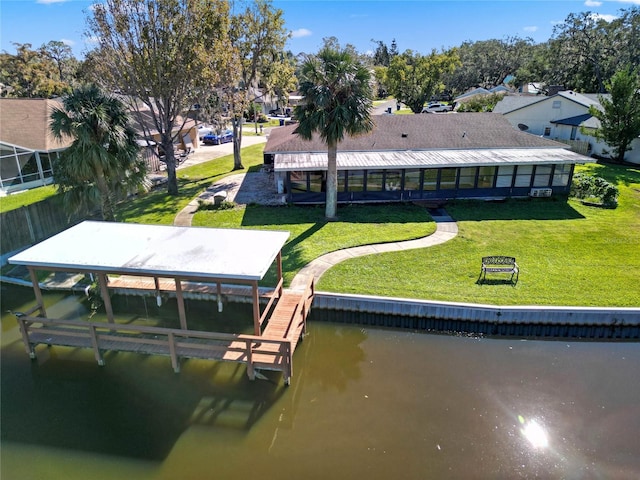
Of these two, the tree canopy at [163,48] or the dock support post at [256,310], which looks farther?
the tree canopy at [163,48]

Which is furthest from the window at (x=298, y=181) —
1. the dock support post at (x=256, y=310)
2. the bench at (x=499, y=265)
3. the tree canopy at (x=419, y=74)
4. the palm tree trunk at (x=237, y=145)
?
the tree canopy at (x=419, y=74)

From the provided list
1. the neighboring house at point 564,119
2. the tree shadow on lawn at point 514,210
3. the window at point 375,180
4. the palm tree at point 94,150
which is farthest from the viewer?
the neighboring house at point 564,119

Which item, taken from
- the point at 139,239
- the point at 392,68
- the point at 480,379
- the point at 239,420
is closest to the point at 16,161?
the point at 139,239

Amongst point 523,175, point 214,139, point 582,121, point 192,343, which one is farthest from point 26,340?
point 582,121

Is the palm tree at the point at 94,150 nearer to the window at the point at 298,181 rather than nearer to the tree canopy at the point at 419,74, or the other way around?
the window at the point at 298,181

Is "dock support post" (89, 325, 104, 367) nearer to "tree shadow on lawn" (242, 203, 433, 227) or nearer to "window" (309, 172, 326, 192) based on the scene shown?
"tree shadow on lawn" (242, 203, 433, 227)
